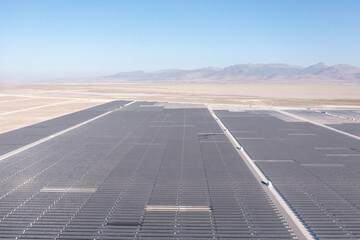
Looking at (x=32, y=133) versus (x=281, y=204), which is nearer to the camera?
(x=281, y=204)

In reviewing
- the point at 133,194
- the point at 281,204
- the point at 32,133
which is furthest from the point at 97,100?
the point at 281,204

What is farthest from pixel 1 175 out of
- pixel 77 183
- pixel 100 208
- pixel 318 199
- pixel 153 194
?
pixel 318 199

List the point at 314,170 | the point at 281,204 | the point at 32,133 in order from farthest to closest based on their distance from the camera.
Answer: the point at 32,133 → the point at 314,170 → the point at 281,204

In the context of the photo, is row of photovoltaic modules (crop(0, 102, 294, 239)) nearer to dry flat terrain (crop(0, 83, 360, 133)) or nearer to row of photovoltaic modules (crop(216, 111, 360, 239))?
row of photovoltaic modules (crop(216, 111, 360, 239))

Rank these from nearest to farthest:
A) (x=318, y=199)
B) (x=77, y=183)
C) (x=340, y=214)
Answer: (x=340, y=214) < (x=318, y=199) < (x=77, y=183)

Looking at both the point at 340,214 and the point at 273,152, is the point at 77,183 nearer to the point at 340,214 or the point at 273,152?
the point at 340,214

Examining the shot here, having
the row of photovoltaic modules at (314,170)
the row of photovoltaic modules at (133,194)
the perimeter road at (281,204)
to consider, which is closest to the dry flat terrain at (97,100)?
the row of photovoltaic modules at (133,194)

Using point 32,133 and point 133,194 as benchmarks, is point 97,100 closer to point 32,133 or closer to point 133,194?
point 32,133

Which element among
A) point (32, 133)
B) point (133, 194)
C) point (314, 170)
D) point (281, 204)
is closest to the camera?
point (281, 204)
